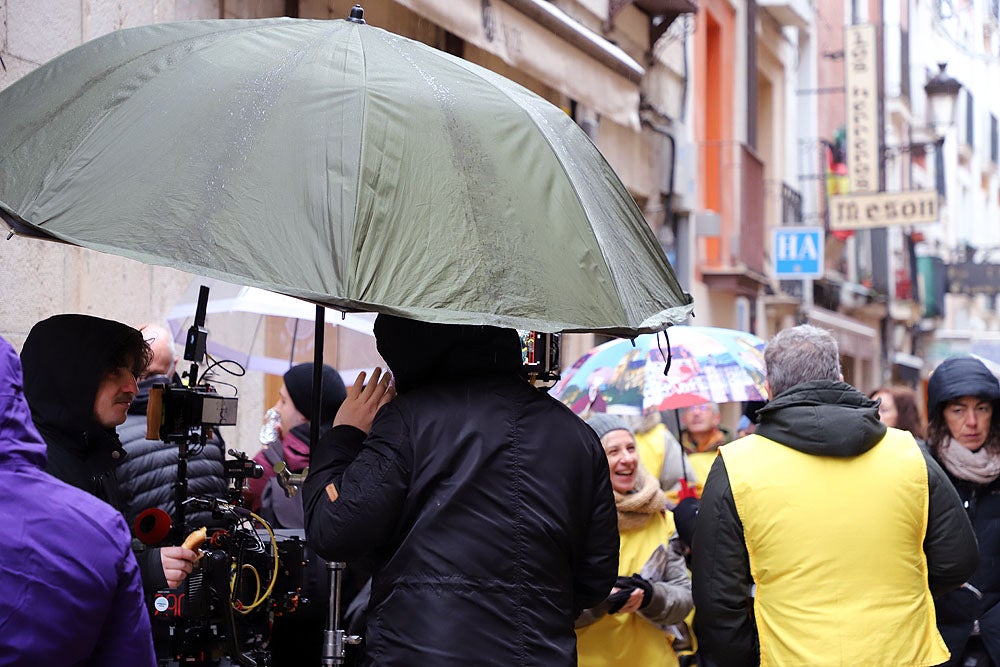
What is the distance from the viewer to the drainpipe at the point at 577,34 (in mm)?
9195

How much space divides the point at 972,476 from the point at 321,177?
3.01 m

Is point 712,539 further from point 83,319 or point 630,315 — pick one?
point 83,319

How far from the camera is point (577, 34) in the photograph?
379 inches

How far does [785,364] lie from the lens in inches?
175

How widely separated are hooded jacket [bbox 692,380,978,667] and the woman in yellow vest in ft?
2.06

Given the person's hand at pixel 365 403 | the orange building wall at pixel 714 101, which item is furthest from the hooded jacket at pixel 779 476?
the orange building wall at pixel 714 101

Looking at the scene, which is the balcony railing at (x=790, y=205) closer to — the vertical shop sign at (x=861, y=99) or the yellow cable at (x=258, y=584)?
the vertical shop sign at (x=861, y=99)

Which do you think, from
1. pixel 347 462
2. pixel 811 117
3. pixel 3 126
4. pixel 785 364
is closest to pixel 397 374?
pixel 347 462

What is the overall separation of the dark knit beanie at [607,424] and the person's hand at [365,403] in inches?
74.4

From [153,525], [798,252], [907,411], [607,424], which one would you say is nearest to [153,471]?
[153,525]

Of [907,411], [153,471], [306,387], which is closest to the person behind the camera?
Result: [153,471]

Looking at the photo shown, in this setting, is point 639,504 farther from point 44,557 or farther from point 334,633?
point 44,557

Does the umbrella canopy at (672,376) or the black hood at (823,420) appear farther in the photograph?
the umbrella canopy at (672,376)

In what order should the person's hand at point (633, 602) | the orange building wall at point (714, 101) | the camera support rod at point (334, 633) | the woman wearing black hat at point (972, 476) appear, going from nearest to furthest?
the camera support rod at point (334, 633) < the person's hand at point (633, 602) < the woman wearing black hat at point (972, 476) < the orange building wall at point (714, 101)
